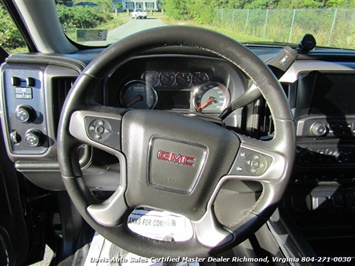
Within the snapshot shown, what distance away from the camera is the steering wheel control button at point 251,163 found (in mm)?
1079

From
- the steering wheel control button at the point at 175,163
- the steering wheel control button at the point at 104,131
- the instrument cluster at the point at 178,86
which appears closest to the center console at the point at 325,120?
the instrument cluster at the point at 178,86

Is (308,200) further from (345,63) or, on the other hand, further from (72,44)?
(72,44)

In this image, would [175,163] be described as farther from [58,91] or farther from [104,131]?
[58,91]

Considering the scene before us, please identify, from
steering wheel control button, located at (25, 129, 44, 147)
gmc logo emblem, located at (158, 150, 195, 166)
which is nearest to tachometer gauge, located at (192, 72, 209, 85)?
gmc logo emblem, located at (158, 150, 195, 166)

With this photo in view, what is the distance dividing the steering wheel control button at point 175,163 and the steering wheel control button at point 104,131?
0.14 metres

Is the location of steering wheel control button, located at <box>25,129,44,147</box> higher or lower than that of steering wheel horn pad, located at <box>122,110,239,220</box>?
lower

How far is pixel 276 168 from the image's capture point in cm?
106

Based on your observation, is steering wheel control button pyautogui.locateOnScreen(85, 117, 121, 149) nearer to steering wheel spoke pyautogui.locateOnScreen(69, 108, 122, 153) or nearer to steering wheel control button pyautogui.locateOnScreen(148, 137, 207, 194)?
steering wheel spoke pyautogui.locateOnScreen(69, 108, 122, 153)

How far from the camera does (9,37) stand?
180cm

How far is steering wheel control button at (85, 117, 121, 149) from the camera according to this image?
1.10 metres

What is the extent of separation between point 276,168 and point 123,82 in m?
1.08

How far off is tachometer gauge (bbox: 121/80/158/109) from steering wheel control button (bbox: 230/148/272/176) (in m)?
0.89

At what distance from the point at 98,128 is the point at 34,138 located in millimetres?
652

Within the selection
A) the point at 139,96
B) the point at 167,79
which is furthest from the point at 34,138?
the point at 167,79
